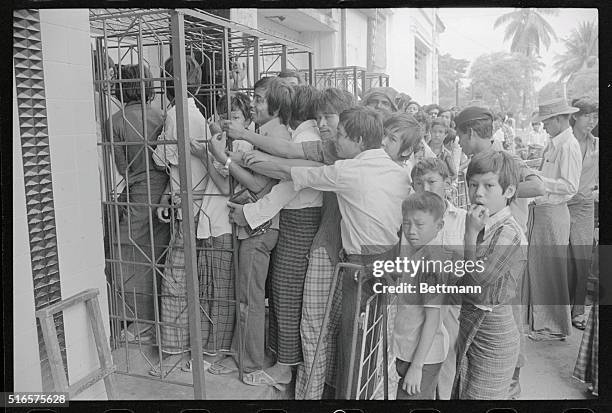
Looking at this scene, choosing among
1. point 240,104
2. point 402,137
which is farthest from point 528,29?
point 240,104

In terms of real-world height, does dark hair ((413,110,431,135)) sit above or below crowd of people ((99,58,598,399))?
above

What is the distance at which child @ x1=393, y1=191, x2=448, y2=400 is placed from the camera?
272cm

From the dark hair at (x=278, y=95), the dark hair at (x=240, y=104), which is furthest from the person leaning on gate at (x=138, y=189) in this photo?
the dark hair at (x=278, y=95)

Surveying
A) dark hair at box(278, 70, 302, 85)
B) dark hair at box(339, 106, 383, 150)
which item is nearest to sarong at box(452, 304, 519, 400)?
dark hair at box(339, 106, 383, 150)

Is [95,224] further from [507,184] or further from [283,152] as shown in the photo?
[507,184]

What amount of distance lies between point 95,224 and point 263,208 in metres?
0.83

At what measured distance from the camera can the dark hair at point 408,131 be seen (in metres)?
2.74

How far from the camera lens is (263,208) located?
2963 millimetres

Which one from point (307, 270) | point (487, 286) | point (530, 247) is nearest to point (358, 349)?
point (307, 270)

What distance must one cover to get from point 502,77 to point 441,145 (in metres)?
0.39

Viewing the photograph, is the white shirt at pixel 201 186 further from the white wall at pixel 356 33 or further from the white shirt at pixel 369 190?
the white wall at pixel 356 33

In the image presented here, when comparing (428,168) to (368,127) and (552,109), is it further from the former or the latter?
(552,109)

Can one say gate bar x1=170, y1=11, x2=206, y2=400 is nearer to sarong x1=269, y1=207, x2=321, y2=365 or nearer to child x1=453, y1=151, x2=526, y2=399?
sarong x1=269, y1=207, x2=321, y2=365

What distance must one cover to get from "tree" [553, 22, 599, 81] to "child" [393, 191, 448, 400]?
77 centimetres
